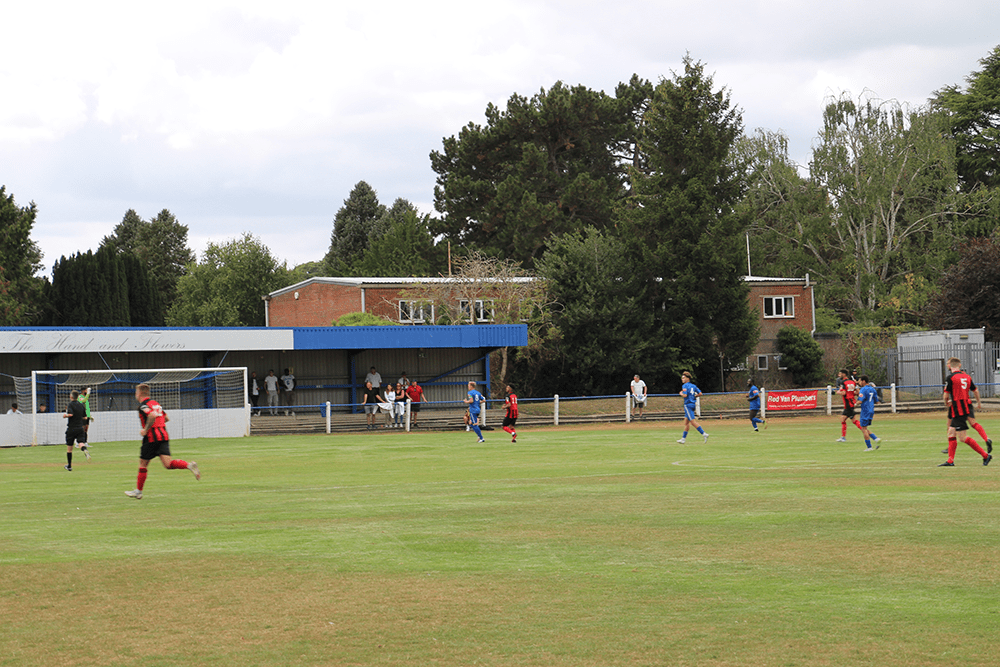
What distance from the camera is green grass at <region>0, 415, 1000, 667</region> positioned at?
22.7ft

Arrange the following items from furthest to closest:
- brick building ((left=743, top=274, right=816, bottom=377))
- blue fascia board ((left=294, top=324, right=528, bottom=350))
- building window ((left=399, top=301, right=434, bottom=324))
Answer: brick building ((left=743, top=274, right=816, bottom=377))
building window ((left=399, top=301, right=434, bottom=324))
blue fascia board ((left=294, top=324, right=528, bottom=350))

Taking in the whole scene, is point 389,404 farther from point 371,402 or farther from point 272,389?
point 272,389

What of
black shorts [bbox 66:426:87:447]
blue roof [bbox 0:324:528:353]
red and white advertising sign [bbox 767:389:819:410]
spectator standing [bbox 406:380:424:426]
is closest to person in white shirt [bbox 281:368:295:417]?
blue roof [bbox 0:324:528:353]

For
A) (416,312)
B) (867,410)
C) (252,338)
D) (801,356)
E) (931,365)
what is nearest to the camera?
(867,410)

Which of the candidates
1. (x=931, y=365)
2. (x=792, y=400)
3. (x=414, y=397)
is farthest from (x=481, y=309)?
(x=931, y=365)

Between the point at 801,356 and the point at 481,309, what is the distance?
60.5ft

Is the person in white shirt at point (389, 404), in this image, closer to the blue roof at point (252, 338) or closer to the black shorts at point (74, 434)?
the blue roof at point (252, 338)

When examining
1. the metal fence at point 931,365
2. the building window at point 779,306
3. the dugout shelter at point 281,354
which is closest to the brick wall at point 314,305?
the dugout shelter at point 281,354

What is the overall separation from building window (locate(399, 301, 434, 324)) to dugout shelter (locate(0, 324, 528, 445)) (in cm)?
699

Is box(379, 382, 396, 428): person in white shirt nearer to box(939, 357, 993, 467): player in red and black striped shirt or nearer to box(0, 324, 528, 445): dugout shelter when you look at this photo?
box(0, 324, 528, 445): dugout shelter

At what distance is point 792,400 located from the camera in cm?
4222

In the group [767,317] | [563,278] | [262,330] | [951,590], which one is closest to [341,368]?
[262,330]

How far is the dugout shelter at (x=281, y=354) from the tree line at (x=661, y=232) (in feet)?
21.9

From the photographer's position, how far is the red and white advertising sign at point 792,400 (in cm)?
4203
